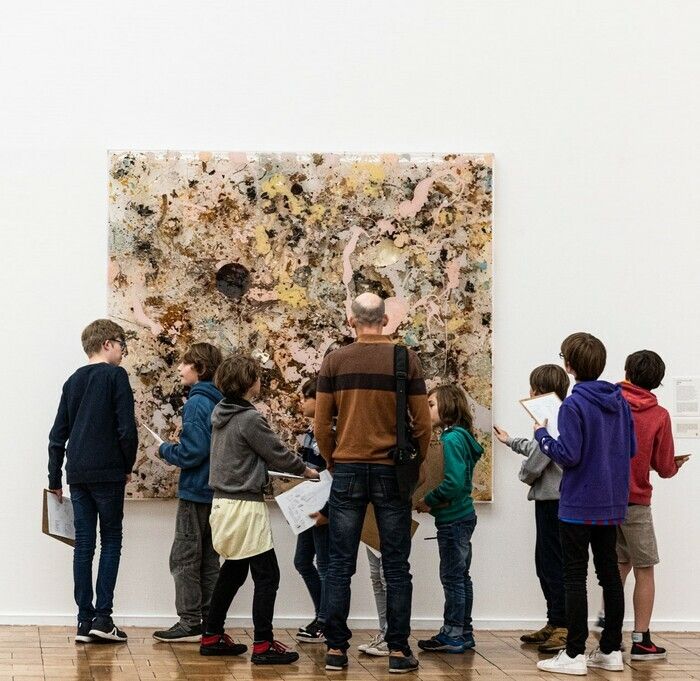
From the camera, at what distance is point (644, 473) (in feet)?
18.2

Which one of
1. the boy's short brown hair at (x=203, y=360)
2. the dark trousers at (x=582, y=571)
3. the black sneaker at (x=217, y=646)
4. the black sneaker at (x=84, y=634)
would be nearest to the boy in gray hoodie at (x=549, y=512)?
the dark trousers at (x=582, y=571)

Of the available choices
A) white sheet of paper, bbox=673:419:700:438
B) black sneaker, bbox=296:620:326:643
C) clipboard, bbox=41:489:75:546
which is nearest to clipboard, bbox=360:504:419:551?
black sneaker, bbox=296:620:326:643

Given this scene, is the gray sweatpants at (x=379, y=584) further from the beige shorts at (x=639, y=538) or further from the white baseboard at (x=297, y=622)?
the beige shorts at (x=639, y=538)

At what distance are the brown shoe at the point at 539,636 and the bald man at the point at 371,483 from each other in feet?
3.24

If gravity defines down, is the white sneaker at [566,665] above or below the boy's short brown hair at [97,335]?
below

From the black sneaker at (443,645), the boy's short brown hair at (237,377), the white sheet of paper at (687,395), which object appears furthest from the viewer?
the white sheet of paper at (687,395)

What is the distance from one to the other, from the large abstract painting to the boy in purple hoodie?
120cm

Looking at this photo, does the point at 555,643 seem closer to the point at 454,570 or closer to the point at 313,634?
the point at 454,570

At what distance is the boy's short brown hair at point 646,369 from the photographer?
18.2 feet

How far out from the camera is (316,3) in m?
6.26

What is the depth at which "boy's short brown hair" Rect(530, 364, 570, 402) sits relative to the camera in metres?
5.51

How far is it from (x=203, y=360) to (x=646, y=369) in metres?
2.22

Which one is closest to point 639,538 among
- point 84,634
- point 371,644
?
point 371,644

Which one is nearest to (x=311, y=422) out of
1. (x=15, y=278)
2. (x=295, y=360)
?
(x=295, y=360)
